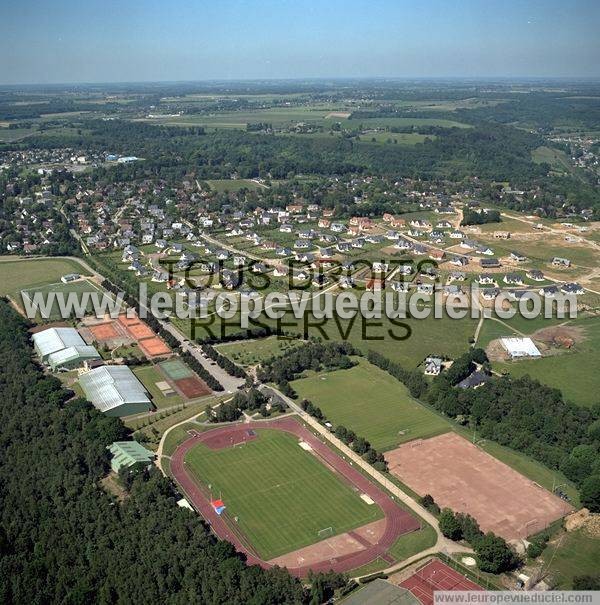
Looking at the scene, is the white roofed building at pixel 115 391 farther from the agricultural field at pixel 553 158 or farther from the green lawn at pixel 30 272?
the agricultural field at pixel 553 158

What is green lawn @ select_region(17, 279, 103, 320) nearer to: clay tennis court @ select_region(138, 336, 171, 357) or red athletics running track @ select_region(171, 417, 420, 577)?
clay tennis court @ select_region(138, 336, 171, 357)

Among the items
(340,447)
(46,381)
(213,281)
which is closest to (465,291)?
(213,281)

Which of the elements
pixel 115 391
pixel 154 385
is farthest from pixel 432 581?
pixel 154 385

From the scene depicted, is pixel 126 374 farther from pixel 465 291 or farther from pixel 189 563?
pixel 465 291

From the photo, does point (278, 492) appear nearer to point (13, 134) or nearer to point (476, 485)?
point (476, 485)

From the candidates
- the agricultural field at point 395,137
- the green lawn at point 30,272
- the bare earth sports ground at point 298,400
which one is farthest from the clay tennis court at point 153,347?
the agricultural field at point 395,137

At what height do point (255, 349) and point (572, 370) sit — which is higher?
point (255, 349)
